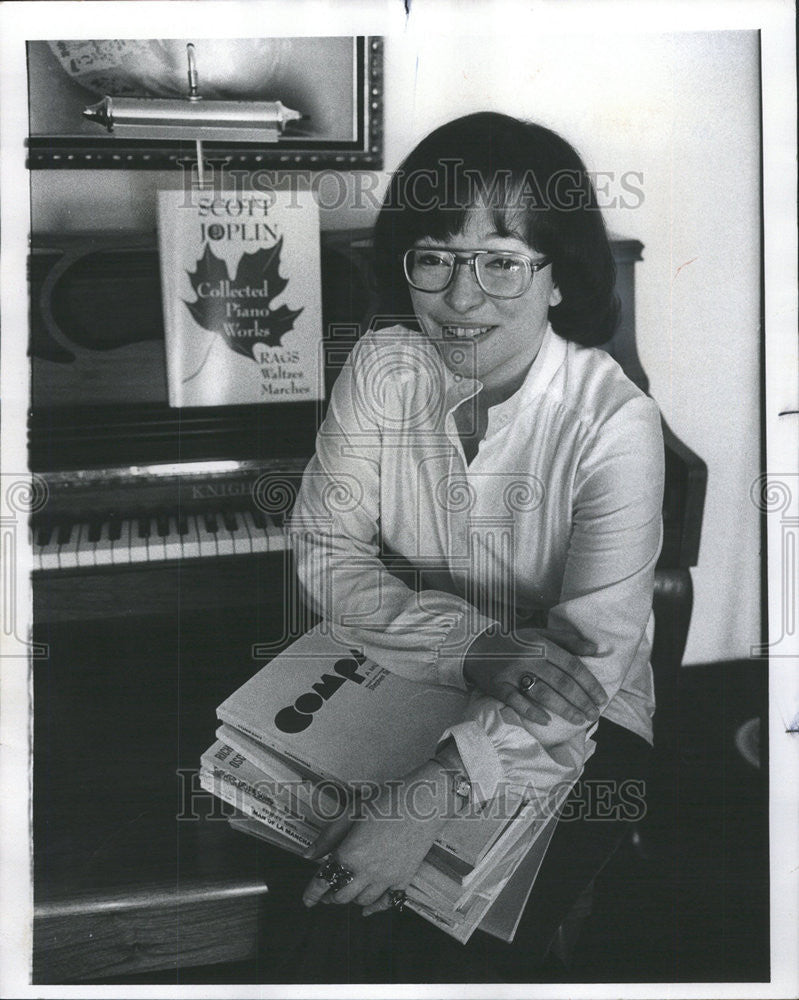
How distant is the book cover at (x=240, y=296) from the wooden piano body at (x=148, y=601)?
0.08 feet

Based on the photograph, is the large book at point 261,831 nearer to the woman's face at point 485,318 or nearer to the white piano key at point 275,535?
the white piano key at point 275,535

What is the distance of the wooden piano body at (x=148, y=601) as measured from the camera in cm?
144

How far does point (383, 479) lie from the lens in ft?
4.76

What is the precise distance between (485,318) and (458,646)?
0.49 m

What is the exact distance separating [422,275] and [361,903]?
0.93 m

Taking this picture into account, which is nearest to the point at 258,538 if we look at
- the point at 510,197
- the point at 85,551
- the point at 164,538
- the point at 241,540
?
the point at 241,540

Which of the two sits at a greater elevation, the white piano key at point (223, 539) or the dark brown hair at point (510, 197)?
the dark brown hair at point (510, 197)

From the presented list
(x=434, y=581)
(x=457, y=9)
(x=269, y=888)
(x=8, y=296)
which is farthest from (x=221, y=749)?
(x=457, y=9)

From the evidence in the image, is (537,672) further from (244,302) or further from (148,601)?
(244,302)

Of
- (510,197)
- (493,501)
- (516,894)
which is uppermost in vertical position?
(510,197)

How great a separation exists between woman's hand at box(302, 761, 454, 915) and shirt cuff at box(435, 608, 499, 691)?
0.41 ft

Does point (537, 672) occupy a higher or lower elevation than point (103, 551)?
lower

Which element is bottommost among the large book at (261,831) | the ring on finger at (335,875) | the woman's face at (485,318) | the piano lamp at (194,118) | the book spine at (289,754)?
the ring on finger at (335,875)

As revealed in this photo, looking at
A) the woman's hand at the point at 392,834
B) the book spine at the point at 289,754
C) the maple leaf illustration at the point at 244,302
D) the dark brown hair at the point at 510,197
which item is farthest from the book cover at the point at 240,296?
the woman's hand at the point at 392,834
